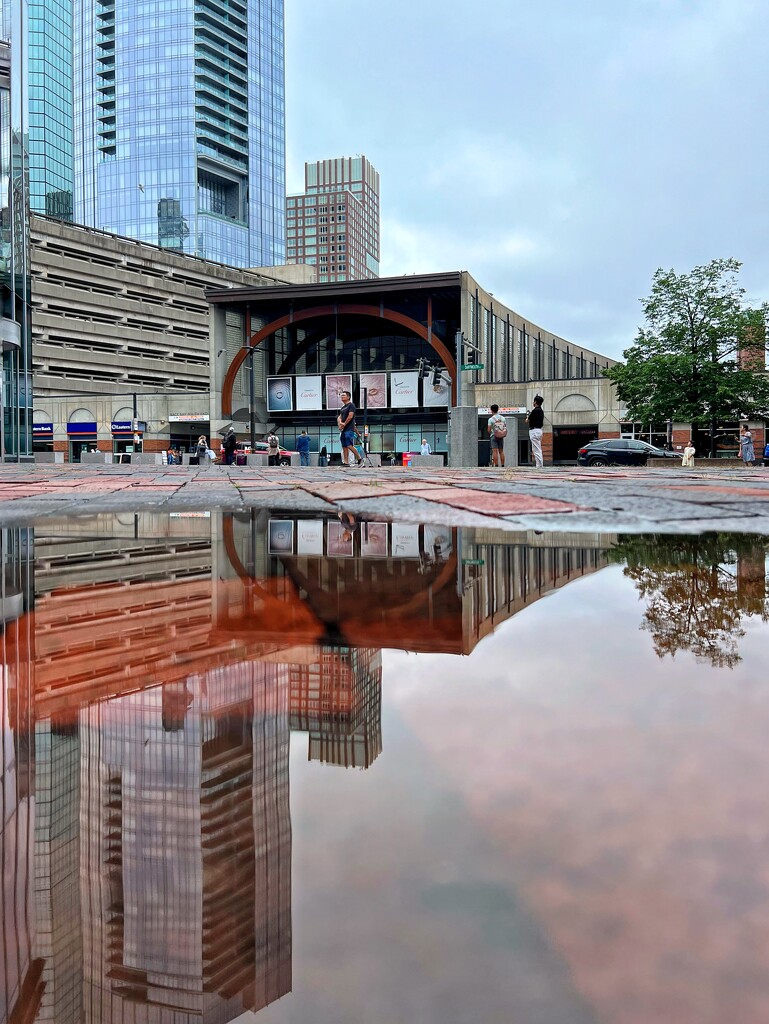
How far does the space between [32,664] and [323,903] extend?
1070mm

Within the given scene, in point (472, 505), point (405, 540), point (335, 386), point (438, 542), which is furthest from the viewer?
point (335, 386)

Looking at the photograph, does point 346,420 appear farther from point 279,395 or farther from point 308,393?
point 279,395

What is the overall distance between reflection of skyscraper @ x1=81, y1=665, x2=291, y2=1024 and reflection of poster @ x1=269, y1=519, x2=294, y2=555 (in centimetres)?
206

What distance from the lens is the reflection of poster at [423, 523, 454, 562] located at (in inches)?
121

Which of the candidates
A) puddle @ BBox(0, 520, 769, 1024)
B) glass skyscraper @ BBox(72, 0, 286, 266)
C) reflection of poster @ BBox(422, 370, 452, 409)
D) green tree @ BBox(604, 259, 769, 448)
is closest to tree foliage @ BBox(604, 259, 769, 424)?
green tree @ BBox(604, 259, 769, 448)

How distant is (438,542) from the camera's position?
11.3 ft

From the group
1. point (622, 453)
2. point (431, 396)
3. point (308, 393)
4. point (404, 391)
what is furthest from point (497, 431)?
point (308, 393)

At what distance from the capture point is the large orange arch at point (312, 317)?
5319cm

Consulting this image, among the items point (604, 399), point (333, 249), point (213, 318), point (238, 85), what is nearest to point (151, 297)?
point (213, 318)

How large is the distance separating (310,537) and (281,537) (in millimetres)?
154

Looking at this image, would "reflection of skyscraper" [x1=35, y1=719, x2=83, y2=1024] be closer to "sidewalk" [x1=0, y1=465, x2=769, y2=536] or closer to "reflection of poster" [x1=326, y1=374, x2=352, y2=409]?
"sidewalk" [x1=0, y1=465, x2=769, y2=536]

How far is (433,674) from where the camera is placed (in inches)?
56.8

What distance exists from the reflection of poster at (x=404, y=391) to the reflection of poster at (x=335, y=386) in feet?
11.4

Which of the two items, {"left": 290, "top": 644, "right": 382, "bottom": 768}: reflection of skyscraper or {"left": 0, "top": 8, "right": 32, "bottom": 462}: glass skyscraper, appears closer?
{"left": 290, "top": 644, "right": 382, "bottom": 768}: reflection of skyscraper
